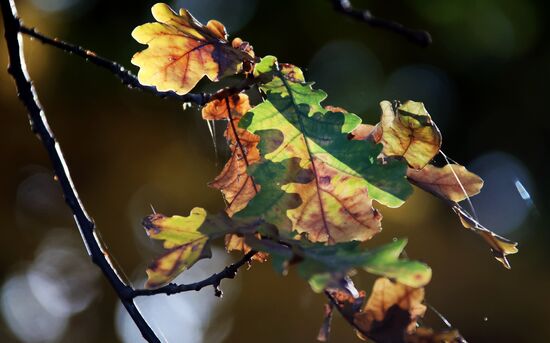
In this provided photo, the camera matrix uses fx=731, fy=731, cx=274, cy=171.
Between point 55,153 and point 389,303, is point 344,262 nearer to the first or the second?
point 389,303

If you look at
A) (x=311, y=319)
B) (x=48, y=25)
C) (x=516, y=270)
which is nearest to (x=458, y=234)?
(x=516, y=270)

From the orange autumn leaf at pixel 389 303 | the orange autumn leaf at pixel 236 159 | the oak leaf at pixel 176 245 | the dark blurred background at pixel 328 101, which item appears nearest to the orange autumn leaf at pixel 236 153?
the orange autumn leaf at pixel 236 159

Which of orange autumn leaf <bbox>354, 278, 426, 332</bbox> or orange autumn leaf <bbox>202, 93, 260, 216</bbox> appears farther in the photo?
orange autumn leaf <bbox>202, 93, 260, 216</bbox>

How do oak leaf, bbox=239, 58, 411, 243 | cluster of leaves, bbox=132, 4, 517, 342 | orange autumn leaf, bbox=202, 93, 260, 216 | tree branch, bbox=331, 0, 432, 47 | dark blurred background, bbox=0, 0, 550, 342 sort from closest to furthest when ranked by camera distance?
tree branch, bbox=331, 0, 432, 47, cluster of leaves, bbox=132, 4, 517, 342, oak leaf, bbox=239, 58, 411, 243, orange autumn leaf, bbox=202, 93, 260, 216, dark blurred background, bbox=0, 0, 550, 342

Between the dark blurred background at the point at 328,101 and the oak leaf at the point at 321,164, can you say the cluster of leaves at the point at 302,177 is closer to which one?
the oak leaf at the point at 321,164

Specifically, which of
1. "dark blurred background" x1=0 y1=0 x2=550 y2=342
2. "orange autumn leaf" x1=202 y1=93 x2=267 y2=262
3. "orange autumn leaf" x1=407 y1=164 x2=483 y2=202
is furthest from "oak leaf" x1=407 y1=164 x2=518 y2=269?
"dark blurred background" x1=0 y1=0 x2=550 y2=342

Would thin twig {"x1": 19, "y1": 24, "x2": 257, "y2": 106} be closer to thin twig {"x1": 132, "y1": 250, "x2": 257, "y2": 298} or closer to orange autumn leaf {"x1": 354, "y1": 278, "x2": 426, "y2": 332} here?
thin twig {"x1": 132, "y1": 250, "x2": 257, "y2": 298}

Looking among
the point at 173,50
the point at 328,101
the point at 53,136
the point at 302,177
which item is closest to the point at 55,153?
the point at 53,136

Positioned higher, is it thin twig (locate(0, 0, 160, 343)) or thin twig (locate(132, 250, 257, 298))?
thin twig (locate(0, 0, 160, 343))
